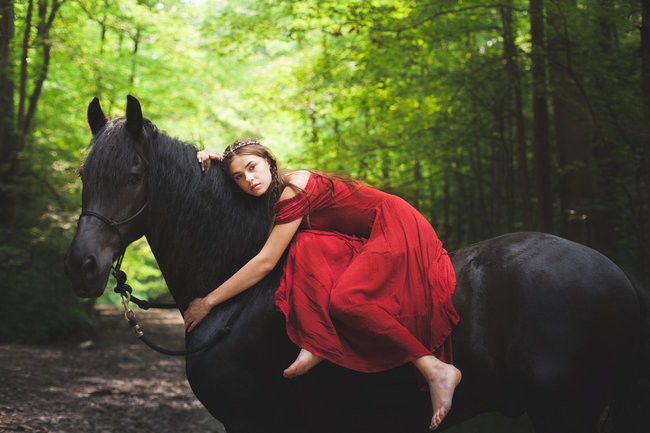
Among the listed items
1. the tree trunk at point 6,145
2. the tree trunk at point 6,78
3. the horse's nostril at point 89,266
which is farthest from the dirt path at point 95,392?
the tree trunk at point 6,78

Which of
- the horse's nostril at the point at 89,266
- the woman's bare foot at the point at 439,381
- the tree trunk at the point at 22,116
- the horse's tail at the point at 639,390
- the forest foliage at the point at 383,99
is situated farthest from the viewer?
the tree trunk at the point at 22,116

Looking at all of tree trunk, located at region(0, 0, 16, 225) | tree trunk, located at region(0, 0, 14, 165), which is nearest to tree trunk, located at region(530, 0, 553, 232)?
tree trunk, located at region(0, 0, 14, 165)

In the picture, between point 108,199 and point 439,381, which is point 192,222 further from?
point 439,381

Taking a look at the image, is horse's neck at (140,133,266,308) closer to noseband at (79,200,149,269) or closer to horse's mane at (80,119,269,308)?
horse's mane at (80,119,269,308)

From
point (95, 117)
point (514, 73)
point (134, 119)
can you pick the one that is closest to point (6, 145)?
point (95, 117)

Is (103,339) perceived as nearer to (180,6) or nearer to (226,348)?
(180,6)

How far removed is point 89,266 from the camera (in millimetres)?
2127

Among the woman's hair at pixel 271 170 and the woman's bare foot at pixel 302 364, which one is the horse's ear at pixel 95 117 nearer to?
the woman's hair at pixel 271 170

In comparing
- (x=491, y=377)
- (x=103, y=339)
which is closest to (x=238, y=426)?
(x=491, y=377)

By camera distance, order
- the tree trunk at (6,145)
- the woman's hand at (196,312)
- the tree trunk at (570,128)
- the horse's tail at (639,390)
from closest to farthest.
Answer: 1. the horse's tail at (639,390)
2. the woman's hand at (196,312)
3. the tree trunk at (570,128)
4. the tree trunk at (6,145)

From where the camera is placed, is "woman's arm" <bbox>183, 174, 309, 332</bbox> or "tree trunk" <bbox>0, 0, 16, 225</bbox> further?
"tree trunk" <bbox>0, 0, 16, 225</bbox>

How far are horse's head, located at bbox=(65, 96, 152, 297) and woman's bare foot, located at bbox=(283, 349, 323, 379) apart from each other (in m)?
0.98

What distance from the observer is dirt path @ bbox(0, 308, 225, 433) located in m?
5.38

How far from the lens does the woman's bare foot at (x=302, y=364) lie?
209cm
